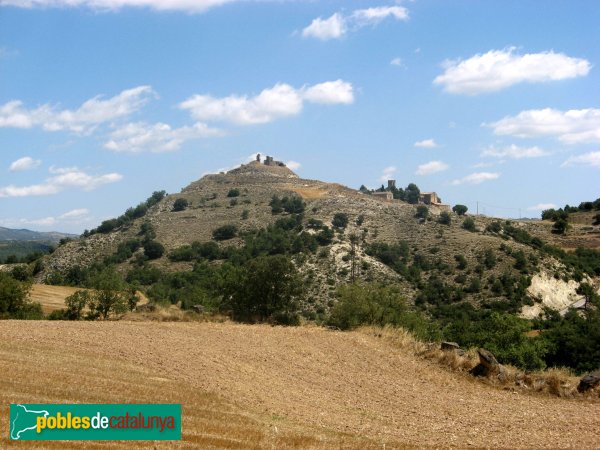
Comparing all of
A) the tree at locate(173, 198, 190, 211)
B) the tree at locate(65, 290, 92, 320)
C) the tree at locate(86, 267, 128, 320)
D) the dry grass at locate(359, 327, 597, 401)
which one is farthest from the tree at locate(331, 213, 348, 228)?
the dry grass at locate(359, 327, 597, 401)

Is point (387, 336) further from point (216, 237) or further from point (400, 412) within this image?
point (216, 237)

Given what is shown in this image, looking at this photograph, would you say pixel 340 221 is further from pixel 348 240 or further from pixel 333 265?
pixel 333 265

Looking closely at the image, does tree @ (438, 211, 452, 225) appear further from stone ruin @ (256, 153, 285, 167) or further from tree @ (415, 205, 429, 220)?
stone ruin @ (256, 153, 285, 167)

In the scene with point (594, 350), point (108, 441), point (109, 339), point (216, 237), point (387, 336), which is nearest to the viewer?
point (108, 441)

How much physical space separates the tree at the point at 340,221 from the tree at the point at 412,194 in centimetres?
3470

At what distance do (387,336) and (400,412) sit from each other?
31.6ft

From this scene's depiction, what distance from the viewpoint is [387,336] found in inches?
1040

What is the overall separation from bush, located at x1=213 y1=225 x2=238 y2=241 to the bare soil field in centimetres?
6084

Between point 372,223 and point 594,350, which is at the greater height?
point 372,223

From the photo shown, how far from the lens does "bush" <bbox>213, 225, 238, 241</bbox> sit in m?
86.0

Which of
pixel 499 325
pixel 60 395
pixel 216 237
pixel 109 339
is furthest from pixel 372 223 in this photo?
pixel 60 395

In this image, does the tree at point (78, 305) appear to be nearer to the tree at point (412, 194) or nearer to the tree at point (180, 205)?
the tree at point (180, 205)

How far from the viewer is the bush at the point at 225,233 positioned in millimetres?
86000

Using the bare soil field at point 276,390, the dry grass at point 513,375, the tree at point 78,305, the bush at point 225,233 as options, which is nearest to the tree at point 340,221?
the bush at point 225,233
